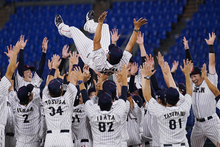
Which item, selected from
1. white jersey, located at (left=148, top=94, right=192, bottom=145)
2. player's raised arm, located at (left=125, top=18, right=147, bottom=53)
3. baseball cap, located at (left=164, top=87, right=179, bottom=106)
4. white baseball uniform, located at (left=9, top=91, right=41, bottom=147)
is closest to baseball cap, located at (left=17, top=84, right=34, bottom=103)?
white baseball uniform, located at (left=9, top=91, right=41, bottom=147)

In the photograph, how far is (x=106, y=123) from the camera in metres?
5.68

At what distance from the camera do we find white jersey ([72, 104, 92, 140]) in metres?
6.81

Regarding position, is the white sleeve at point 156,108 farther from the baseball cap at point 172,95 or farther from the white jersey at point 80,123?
the white jersey at point 80,123

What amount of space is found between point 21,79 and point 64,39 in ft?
29.5

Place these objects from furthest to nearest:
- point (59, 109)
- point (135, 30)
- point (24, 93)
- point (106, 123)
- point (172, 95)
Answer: point (135, 30), point (24, 93), point (59, 109), point (172, 95), point (106, 123)

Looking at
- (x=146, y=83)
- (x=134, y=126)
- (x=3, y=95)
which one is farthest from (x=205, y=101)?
(x=3, y=95)

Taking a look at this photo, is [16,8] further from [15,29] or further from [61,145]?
[61,145]

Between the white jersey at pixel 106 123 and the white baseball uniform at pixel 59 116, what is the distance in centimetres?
53

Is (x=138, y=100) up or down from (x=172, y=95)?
down

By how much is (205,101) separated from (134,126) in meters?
1.81

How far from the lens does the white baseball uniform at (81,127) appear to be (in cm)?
Answer: 681

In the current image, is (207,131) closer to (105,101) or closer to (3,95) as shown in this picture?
(105,101)

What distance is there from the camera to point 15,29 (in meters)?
19.0

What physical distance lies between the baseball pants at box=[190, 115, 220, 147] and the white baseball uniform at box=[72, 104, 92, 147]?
2.53m
